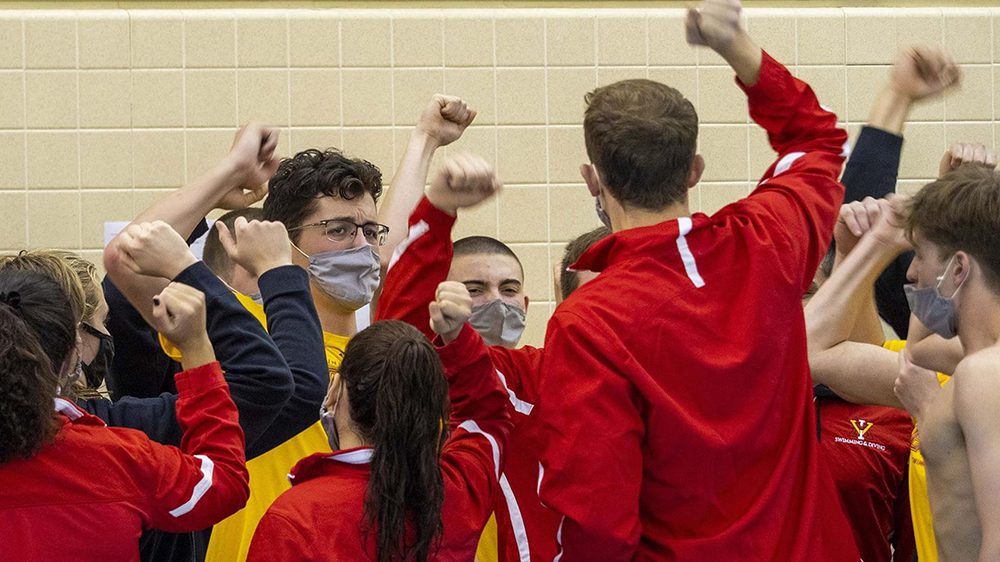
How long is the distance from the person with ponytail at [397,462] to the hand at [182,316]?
30 cm

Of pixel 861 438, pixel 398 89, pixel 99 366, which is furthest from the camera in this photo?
pixel 398 89

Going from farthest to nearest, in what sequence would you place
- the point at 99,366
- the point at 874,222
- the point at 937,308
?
the point at 874,222 → the point at 99,366 → the point at 937,308

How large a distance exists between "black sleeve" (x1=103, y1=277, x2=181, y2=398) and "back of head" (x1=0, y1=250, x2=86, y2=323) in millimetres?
370

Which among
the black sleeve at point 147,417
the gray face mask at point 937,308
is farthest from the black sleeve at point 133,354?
the gray face mask at point 937,308

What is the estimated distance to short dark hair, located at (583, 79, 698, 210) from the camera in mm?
2453

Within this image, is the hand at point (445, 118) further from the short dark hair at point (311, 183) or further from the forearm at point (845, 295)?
the forearm at point (845, 295)

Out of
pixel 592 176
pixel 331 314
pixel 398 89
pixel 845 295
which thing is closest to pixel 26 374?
pixel 592 176

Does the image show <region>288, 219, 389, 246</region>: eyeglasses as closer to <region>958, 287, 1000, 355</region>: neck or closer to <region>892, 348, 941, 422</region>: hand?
<region>892, 348, 941, 422</region>: hand

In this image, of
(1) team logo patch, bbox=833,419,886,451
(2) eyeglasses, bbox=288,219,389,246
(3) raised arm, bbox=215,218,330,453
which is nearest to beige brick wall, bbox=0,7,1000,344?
(2) eyeglasses, bbox=288,219,389,246

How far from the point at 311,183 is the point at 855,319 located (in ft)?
5.00

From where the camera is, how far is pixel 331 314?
3498mm

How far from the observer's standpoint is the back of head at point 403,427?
2.35 meters

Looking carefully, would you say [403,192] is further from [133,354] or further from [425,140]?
[133,354]

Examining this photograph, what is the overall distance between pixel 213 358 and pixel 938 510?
139 centimetres
